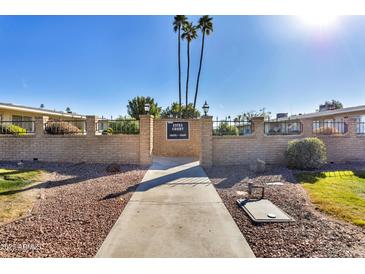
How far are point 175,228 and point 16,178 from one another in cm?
591

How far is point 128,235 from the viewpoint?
3.04m

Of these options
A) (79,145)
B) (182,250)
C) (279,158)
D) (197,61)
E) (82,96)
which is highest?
(197,61)

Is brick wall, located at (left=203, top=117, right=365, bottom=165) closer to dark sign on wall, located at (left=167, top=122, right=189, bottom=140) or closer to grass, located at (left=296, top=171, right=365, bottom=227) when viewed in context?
grass, located at (left=296, top=171, right=365, bottom=227)

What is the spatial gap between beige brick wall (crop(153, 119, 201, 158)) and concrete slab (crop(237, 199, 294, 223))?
7466 mm

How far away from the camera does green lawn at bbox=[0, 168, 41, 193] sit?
18.1 feet

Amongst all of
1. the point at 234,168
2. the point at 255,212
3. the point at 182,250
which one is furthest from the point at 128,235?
the point at 234,168

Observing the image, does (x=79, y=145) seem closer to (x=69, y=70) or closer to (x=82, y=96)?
(x=69, y=70)

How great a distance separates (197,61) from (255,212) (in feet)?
57.2

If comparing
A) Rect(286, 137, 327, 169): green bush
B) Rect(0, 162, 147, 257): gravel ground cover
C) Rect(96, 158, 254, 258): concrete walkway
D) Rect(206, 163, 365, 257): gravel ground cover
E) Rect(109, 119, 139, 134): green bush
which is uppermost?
Rect(109, 119, 139, 134): green bush

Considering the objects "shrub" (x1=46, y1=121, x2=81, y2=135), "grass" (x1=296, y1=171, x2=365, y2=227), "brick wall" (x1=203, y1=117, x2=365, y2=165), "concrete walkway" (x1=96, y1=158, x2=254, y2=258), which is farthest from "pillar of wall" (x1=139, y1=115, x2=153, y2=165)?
"grass" (x1=296, y1=171, x2=365, y2=227)

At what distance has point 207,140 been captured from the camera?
28.6 feet

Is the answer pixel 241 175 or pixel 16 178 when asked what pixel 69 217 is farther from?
pixel 241 175

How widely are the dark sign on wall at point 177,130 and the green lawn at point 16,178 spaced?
6.64m

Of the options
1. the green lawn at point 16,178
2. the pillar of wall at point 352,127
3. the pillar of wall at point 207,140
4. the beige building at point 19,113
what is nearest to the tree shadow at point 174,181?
the pillar of wall at point 207,140
